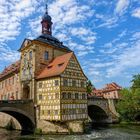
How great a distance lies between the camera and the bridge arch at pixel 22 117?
32.2 meters

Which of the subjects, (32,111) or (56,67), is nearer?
(32,111)

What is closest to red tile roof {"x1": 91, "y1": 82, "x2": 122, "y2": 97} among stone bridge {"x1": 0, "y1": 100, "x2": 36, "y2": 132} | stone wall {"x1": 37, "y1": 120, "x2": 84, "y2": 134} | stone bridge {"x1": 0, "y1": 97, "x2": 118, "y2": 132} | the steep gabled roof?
stone bridge {"x1": 0, "y1": 97, "x2": 118, "y2": 132}

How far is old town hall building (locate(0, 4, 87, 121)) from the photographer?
32.6 m

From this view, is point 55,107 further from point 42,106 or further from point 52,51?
point 52,51

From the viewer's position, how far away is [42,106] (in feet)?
113

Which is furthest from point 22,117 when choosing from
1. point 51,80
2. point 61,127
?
point 51,80

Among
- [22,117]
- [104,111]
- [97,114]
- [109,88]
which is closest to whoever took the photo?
[22,117]

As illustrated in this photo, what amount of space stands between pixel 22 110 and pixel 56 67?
724 cm

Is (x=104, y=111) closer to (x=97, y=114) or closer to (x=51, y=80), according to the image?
(x=97, y=114)

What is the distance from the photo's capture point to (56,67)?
35.1 meters

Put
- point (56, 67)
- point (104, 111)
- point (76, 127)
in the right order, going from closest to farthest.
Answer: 1. point (76, 127)
2. point (56, 67)
3. point (104, 111)

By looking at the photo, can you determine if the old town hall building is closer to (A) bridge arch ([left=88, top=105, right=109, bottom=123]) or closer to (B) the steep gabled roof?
(B) the steep gabled roof

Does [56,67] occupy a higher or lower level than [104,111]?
higher

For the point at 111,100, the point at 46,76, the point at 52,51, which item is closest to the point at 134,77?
the point at 111,100
